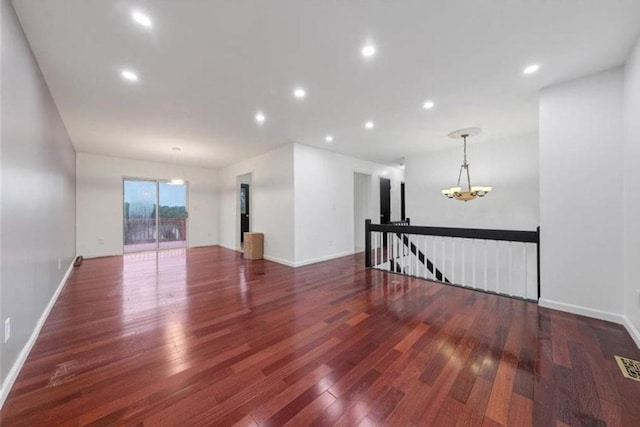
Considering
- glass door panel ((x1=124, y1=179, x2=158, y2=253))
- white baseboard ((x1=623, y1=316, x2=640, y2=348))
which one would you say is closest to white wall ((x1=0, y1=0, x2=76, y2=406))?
glass door panel ((x1=124, y1=179, x2=158, y2=253))

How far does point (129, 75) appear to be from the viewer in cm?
253

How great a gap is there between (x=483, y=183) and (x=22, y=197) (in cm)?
659

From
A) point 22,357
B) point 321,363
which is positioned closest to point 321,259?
point 321,363

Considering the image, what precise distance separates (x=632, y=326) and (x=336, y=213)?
14.7 ft

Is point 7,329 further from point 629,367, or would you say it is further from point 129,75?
point 629,367

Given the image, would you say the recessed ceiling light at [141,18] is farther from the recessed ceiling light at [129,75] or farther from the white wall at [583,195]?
the white wall at [583,195]

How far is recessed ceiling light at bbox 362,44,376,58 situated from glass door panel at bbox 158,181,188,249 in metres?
6.90

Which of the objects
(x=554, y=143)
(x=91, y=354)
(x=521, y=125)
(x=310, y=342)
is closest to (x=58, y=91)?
(x=91, y=354)

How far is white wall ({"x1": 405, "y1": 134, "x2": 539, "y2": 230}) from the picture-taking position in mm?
4609

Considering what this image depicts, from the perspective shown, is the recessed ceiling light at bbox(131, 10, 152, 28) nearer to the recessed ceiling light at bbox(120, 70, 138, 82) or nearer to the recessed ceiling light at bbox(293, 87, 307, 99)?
the recessed ceiling light at bbox(120, 70, 138, 82)

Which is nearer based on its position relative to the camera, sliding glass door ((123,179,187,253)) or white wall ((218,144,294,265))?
white wall ((218,144,294,265))

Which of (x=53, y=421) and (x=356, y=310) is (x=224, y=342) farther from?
(x=356, y=310)

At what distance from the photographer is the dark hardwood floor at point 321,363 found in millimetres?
1374

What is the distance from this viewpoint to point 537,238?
285 centimetres
